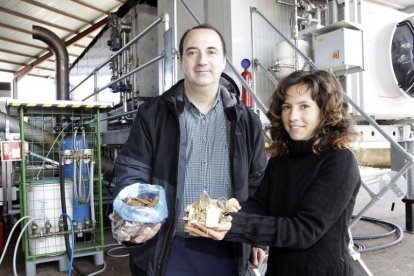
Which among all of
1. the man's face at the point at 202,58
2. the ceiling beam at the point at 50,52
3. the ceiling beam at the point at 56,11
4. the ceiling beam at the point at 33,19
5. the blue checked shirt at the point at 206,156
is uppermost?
the ceiling beam at the point at 56,11

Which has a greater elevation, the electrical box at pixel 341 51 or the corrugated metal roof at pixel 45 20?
the corrugated metal roof at pixel 45 20

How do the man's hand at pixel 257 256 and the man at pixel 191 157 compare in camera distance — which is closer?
the man at pixel 191 157

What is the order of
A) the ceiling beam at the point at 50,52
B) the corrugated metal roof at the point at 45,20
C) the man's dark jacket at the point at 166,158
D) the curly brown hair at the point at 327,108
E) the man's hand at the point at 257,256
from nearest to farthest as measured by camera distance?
the curly brown hair at the point at 327,108 → the man's dark jacket at the point at 166,158 → the man's hand at the point at 257,256 → the corrugated metal roof at the point at 45,20 → the ceiling beam at the point at 50,52

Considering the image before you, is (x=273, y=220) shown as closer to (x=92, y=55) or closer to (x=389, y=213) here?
(x=389, y=213)

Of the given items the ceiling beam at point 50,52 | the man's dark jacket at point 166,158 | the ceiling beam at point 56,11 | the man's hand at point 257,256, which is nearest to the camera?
the man's dark jacket at point 166,158

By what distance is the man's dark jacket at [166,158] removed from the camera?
1.34 m

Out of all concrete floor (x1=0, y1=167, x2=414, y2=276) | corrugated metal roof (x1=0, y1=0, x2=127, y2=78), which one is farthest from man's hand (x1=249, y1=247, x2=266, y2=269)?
corrugated metal roof (x1=0, y1=0, x2=127, y2=78)

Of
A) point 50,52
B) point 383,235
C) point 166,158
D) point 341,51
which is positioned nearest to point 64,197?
point 166,158

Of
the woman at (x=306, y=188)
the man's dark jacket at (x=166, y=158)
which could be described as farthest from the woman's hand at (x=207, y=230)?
the man's dark jacket at (x=166, y=158)

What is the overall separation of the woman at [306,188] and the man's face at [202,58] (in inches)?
11.0

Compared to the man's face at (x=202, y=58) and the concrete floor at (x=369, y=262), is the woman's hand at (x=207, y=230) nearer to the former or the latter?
the man's face at (x=202, y=58)

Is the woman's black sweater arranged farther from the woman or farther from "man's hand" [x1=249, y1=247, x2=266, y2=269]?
"man's hand" [x1=249, y1=247, x2=266, y2=269]

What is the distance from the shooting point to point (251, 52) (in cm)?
361

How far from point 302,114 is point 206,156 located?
1.49 feet
